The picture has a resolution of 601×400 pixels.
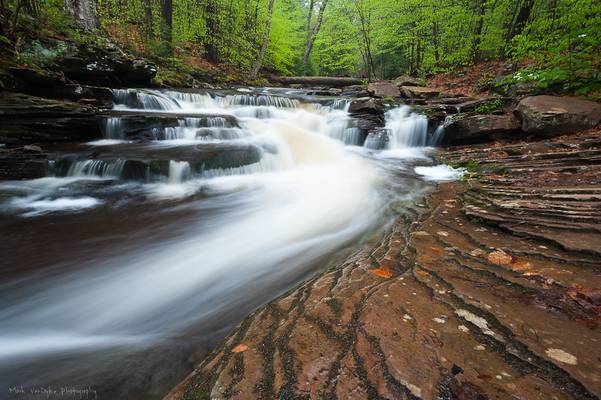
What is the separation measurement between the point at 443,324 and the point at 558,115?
745cm

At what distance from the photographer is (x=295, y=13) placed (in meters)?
24.7

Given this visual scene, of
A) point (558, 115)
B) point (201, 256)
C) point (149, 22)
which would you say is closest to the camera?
point (201, 256)

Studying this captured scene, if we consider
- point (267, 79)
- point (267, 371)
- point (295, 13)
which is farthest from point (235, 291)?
point (295, 13)

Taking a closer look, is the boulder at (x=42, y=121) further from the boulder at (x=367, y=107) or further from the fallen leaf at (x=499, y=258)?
the fallen leaf at (x=499, y=258)

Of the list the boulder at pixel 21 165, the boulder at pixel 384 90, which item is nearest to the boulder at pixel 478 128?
the boulder at pixel 384 90

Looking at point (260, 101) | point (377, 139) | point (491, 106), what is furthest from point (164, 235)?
point (491, 106)

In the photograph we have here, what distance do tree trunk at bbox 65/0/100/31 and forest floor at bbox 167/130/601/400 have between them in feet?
41.1

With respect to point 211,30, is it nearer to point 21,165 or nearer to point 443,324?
point 21,165

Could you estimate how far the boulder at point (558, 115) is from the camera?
6301 millimetres

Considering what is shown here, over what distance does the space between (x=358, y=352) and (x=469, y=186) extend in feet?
13.7

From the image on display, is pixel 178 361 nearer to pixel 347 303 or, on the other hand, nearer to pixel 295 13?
pixel 347 303

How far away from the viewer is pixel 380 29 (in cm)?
1579

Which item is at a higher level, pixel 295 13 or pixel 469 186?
pixel 295 13

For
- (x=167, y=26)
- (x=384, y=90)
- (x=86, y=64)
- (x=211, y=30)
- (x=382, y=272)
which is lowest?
(x=382, y=272)
